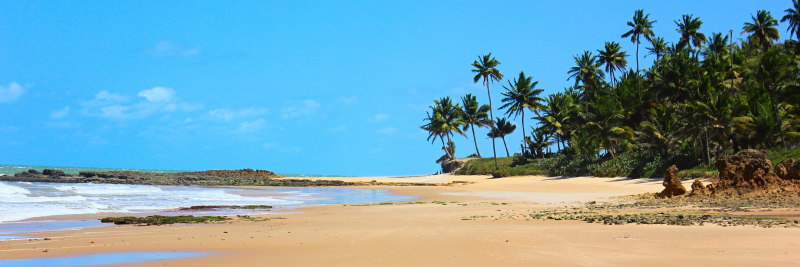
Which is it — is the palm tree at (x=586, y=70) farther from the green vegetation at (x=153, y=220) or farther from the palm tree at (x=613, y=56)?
the green vegetation at (x=153, y=220)

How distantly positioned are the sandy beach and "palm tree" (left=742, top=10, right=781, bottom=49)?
156ft

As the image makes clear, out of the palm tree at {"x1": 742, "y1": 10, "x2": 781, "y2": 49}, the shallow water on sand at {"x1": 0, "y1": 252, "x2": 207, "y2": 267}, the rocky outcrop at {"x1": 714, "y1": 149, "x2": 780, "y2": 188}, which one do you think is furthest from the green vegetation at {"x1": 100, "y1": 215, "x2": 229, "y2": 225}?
the palm tree at {"x1": 742, "y1": 10, "x2": 781, "y2": 49}

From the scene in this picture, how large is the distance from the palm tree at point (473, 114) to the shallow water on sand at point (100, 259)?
2068 inches

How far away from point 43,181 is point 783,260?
45266 mm

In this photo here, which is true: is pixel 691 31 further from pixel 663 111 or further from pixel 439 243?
pixel 439 243

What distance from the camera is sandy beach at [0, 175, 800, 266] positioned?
21.6ft

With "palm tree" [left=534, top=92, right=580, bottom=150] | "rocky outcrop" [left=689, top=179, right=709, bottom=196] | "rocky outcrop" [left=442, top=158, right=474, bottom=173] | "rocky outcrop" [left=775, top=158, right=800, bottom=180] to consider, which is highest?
"palm tree" [left=534, top=92, right=580, bottom=150]

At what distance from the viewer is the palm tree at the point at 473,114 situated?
2320 inches

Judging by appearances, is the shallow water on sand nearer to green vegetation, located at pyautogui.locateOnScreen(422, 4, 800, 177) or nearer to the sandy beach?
the sandy beach

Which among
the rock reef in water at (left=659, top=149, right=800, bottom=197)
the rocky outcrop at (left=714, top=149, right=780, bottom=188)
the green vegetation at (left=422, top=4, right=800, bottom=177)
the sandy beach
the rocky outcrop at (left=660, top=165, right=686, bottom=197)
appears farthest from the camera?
the green vegetation at (left=422, top=4, right=800, bottom=177)

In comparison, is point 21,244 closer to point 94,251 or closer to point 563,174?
point 94,251

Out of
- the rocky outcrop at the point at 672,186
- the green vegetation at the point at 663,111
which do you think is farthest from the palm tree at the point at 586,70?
the rocky outcrop at the point at 672,186

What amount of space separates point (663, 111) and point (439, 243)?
3501 centimetres

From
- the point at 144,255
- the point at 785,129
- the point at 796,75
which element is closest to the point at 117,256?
the point at 144,255
